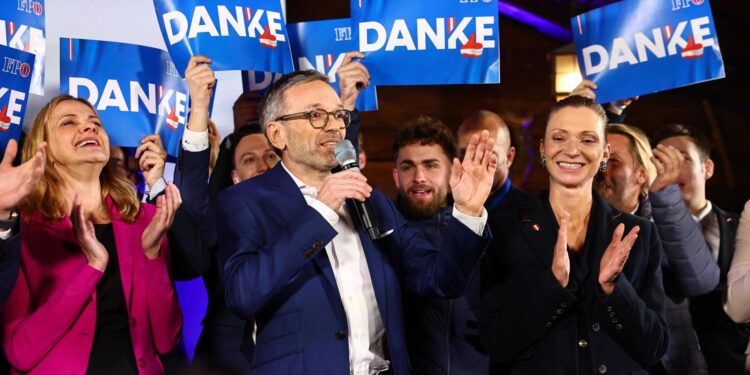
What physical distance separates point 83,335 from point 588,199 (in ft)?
5.24

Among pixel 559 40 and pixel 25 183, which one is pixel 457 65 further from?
pixel 559 40

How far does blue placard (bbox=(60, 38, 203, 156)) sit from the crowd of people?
30 centimetres

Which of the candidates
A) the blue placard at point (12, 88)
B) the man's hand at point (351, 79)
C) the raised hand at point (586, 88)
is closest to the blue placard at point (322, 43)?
the man's hand at point (351, 79)

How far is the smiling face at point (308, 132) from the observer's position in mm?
2561

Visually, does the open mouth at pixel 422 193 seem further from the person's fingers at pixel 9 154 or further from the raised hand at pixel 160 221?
the person's fingers at pixel 9 154

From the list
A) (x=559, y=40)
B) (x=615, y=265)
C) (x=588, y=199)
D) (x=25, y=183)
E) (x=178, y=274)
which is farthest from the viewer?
(x=559, y=40)

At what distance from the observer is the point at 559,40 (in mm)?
6652

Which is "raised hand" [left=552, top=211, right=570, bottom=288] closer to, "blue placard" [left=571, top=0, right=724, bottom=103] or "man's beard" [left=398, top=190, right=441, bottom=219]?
"man's beard" [left=398, top=190, right=441, bottom=219]

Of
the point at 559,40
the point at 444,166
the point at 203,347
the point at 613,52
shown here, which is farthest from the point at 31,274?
the point at 559,40

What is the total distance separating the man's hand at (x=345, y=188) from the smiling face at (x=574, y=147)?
786 millimetres

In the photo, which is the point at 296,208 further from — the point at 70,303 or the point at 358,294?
the point at 70,303

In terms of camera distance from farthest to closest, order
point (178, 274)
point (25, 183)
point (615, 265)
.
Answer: point (178, 274) → point (615, 265) → point (25, 183)

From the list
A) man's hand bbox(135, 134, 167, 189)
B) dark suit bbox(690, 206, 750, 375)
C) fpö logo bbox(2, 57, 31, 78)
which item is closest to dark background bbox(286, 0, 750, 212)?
dark suit bbox(690, 206, 750, 375)

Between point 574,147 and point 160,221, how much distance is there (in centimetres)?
131
